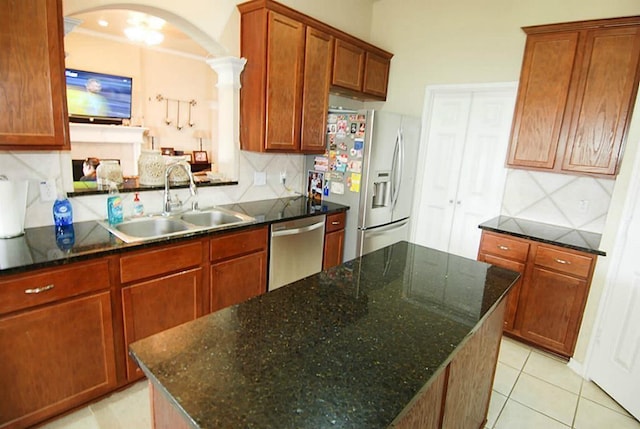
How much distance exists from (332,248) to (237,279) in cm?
107

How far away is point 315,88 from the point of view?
3.01 metres

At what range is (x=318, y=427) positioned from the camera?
2.48 feet

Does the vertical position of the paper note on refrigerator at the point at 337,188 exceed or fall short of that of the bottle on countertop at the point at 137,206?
it exceeds it

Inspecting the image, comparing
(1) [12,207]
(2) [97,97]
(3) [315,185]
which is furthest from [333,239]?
(2) [97,97]

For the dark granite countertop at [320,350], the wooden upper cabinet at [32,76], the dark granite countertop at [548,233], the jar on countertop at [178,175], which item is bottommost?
the dark granite countertop at [320,350]

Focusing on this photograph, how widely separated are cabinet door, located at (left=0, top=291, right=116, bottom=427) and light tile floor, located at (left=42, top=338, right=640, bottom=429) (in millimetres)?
110

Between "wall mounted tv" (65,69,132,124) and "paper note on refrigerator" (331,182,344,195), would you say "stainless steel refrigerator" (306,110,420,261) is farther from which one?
"wall mounted tv" (65,69,132,124)

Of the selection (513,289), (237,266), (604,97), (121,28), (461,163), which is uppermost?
(121,28)

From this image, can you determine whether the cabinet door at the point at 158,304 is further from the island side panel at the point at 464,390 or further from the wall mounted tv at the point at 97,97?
the wall mounted tv at the point at 97,97

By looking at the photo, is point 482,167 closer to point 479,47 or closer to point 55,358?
point 479,47

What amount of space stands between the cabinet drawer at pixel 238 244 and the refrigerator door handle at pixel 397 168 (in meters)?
1.46

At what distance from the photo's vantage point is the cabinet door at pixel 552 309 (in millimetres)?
2508

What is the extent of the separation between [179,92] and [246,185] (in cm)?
456

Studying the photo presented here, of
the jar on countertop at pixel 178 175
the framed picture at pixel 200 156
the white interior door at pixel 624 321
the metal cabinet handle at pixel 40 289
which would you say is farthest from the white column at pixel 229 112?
the framed picture at pixel 200 156
